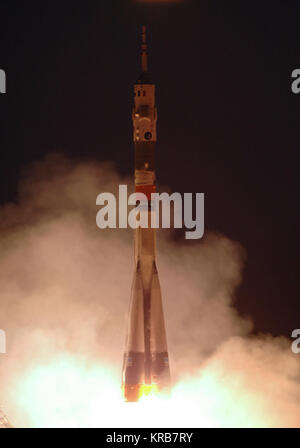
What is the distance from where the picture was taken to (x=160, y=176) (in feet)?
113

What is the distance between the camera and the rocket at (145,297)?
29.8 metres

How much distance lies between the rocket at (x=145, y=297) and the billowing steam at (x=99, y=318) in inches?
121

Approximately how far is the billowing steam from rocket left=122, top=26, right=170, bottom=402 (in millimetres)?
3070

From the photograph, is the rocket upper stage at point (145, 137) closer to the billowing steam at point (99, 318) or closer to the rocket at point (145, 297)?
the rocket at point (145, 297)

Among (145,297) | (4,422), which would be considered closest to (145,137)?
(145,297)

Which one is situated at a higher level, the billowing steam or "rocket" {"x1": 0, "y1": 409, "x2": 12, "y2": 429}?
the billowing steam

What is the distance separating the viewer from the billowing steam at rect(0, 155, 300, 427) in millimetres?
33062

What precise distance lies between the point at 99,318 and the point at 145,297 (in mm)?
4060

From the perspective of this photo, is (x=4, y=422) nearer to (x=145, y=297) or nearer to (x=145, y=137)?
(x=145, y=297)

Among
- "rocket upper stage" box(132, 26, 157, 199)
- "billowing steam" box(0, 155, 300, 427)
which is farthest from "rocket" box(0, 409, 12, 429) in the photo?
"rocket upper stage" box(132, 26, 157, 199)

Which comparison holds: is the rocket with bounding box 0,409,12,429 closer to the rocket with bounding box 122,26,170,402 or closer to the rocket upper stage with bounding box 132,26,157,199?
the rocket with bounding box 122,26,170,402

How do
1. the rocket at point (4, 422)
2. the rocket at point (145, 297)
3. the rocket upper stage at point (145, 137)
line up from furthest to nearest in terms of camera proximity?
the rocket at point (4, 422) < the rocket upper stage at point (145, 137) < the rocket at point (145, 297)

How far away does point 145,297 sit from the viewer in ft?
99.1

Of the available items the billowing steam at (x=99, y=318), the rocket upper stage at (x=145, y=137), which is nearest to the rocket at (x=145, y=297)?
the rocket upper stage at (x=145, y=137)
